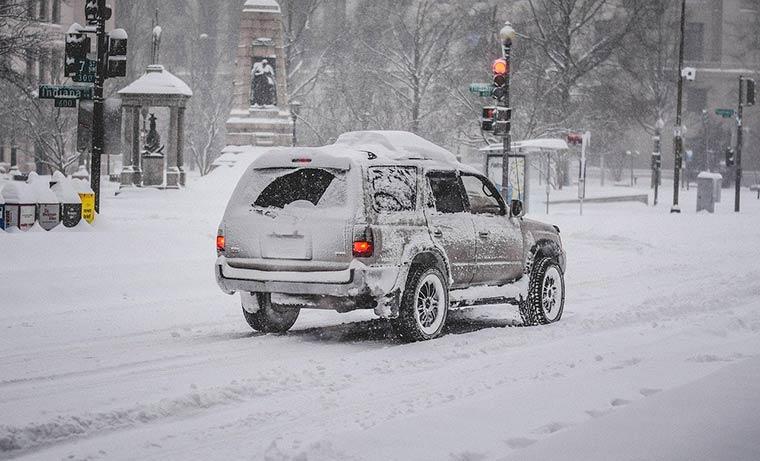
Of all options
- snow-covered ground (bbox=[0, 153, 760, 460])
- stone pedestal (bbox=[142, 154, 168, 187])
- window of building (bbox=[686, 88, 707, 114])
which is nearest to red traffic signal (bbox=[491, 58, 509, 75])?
snow-covered ground (bbox=[0, 153, 760, 460])

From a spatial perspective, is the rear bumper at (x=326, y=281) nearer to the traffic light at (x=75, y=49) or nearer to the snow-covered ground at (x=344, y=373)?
the snow-covered ground at (x=344, y=373)

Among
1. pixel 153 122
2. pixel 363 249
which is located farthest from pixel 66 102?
pixel 153 122

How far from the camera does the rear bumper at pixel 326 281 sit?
1044 cm

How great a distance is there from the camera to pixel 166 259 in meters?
17.3

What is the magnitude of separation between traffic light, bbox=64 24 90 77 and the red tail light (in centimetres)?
857

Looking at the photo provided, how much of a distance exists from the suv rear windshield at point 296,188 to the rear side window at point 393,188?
1.02ft

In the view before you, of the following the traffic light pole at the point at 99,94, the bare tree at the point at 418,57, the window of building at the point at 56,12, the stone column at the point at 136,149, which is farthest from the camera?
the window of building at the point at 56,12

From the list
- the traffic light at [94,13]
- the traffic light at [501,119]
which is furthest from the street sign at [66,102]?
the traffic light at [501,119]

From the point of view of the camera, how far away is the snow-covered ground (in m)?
6.69

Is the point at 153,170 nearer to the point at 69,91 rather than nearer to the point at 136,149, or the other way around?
the point at 136,149

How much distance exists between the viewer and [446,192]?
1177 centimetres

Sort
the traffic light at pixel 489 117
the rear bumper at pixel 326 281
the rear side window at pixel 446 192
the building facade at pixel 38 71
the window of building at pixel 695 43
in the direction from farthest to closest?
the window of building at pixel 695 43 < the building facade at pixel 38 71 < the traffic light at pixel 489 117 < the rear side window at pixel 446 192 < the rear bumper at pixel 326 281

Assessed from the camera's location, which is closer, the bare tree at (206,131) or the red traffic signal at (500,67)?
the red traffic signal at (500,67)

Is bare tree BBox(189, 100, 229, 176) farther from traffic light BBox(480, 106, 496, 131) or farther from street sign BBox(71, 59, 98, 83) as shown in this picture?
street sign BBox(71, 59, 98, 83)
